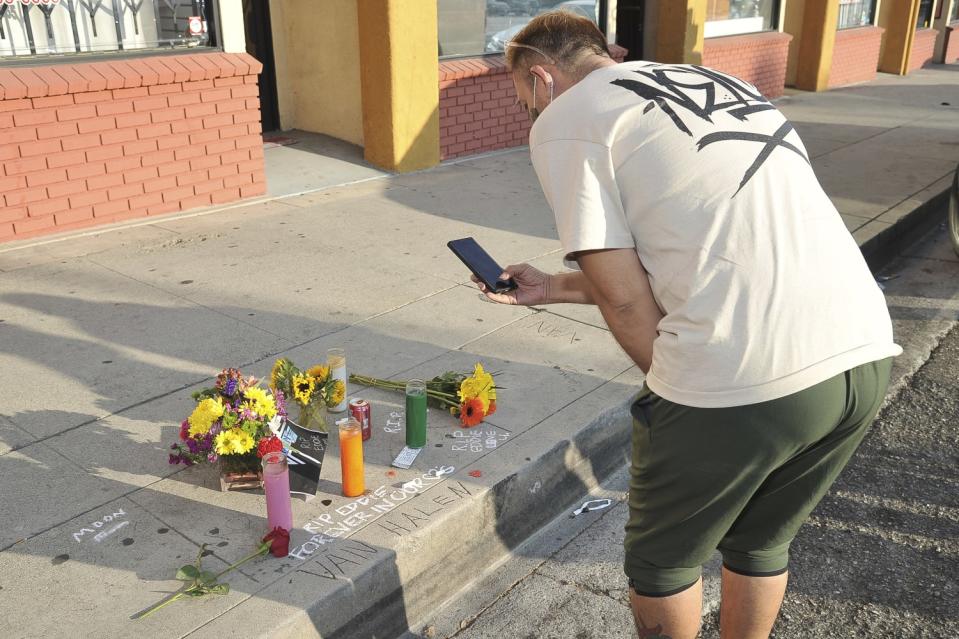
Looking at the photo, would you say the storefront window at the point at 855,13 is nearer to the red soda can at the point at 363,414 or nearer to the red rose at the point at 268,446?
the red soda can at the point at 363,414

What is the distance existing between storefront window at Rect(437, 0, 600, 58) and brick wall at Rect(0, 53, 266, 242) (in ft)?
8.23

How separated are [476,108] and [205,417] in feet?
21.2

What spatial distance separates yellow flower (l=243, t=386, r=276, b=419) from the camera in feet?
10.1

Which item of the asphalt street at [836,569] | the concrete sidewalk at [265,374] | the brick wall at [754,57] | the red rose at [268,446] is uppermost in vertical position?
the brick wall at [754,57]

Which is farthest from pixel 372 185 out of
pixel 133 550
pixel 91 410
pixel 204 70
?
pixel 133 550

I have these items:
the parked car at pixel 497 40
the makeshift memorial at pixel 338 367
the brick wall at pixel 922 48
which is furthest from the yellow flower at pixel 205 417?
the brick wall at pixel 922 48

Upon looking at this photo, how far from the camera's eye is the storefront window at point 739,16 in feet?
41.6

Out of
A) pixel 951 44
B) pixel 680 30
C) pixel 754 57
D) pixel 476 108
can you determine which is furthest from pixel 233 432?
pixel 951 44

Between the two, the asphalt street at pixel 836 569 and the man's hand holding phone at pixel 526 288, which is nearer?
the man's hand holding phone at pixel 526 288

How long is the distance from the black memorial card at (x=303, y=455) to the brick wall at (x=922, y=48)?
65.1 ft

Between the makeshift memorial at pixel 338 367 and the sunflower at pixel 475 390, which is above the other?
the makeshift memorial at pixel 338 367

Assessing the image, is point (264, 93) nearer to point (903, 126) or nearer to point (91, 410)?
point (91, 410)

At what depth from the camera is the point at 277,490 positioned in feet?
9.20

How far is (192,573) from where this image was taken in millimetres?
2641
